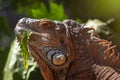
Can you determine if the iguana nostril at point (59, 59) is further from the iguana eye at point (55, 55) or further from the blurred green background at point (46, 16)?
the blurred green background at point (46, 16)

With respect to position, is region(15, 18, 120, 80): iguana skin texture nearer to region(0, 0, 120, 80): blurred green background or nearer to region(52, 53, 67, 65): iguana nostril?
region(52, 53, 67, 65): iguana nostril

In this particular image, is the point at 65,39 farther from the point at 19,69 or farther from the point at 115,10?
the point at 115,10

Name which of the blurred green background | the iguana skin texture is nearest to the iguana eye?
the iguana skin texture

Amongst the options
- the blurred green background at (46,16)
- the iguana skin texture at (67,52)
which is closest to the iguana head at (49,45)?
the iguana skin texture at (67,52)

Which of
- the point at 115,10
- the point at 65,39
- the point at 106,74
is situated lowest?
the point at 106,74

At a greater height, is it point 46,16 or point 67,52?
point 46,16

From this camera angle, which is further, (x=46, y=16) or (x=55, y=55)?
(x=46, y=16)

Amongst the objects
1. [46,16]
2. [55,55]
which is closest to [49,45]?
[55,55]

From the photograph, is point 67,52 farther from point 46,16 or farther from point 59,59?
point 46,16

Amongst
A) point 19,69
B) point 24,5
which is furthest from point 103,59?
point 24,5
